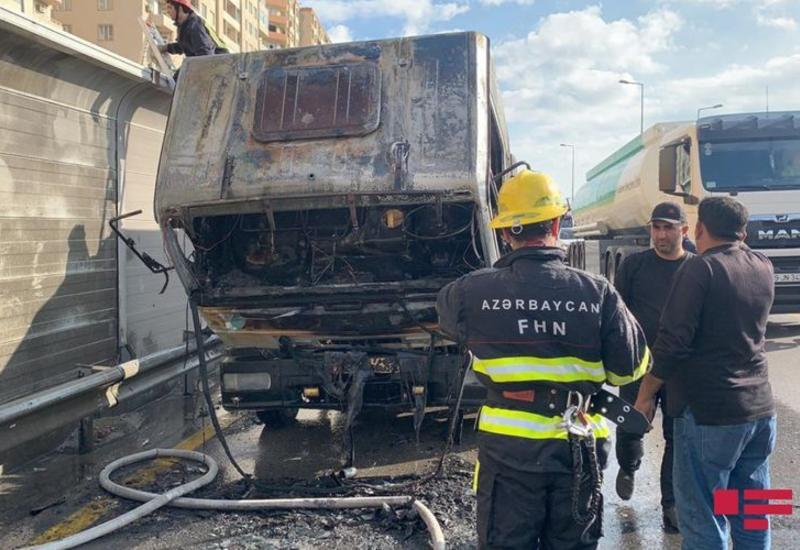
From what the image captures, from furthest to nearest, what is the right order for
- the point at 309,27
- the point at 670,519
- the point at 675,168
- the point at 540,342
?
the point at 309,27
the point at 675,168
the point at 670,519
the point at 540,342

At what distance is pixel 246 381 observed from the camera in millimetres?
4703

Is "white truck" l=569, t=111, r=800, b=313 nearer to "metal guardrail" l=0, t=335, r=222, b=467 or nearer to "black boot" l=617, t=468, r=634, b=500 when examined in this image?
"black boot" l=617, t=468, r=634, b=500

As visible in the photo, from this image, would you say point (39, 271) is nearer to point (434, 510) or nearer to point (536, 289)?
point (434, 510)

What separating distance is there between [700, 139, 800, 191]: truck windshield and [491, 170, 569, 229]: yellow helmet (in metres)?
7.57

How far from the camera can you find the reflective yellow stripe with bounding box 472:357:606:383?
7.38 ft

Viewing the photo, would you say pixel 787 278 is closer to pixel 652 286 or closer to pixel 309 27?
pixel 652 286

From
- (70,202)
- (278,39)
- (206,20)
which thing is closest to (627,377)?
(70,202)

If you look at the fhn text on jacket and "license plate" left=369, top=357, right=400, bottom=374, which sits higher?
the fhn text on jacket

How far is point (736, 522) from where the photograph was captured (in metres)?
2.76

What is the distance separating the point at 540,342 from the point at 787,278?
7.87 meters

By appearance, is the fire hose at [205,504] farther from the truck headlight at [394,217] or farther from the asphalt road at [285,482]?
the truck headlight at [394,217]

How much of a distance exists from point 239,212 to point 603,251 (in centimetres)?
1069

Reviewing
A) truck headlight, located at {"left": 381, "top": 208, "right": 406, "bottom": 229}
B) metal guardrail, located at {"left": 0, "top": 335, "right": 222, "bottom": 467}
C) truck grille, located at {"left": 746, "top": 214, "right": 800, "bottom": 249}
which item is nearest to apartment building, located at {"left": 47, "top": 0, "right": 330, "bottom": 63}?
truck grille, located at {"left": 746, "top": 214, "right": 800, "bottom": 249}

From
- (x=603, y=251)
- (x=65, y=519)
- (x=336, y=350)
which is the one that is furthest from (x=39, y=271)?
(x=603, y=251)
